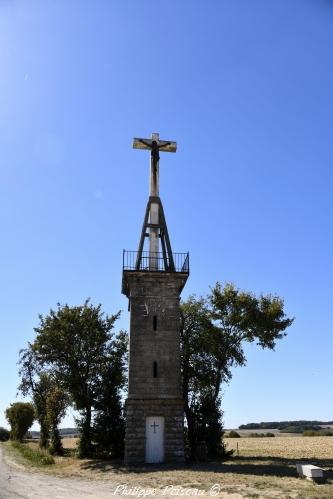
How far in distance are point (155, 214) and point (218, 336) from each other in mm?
8556

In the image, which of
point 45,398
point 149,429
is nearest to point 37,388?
point 45,398

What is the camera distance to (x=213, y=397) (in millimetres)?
29062

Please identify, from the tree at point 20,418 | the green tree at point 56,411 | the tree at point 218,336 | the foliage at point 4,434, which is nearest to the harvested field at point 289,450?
the tree at point 218,336

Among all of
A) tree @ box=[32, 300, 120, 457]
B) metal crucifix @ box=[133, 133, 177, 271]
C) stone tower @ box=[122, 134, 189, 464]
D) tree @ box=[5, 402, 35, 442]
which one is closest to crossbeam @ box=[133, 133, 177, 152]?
metal crucifix @ box=[133, 133, 177, 271]

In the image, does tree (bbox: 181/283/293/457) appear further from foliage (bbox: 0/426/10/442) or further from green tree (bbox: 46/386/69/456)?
foliage (bbox: 0/426/10/442)

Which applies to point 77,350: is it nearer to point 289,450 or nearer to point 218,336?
point 218,336

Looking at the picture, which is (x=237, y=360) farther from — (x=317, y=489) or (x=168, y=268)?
(x=317, y=489)

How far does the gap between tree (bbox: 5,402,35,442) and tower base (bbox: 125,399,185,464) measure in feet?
103

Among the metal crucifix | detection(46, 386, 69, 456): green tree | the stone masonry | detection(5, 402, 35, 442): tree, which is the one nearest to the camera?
the stone masonry

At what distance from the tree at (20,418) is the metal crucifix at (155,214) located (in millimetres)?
32293

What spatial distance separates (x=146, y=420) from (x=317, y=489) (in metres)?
10.5

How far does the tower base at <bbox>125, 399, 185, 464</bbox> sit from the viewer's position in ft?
74.9

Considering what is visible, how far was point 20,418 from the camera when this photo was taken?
50.8m

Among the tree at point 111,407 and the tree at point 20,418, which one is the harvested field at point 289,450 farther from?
the tree at point 20,418
